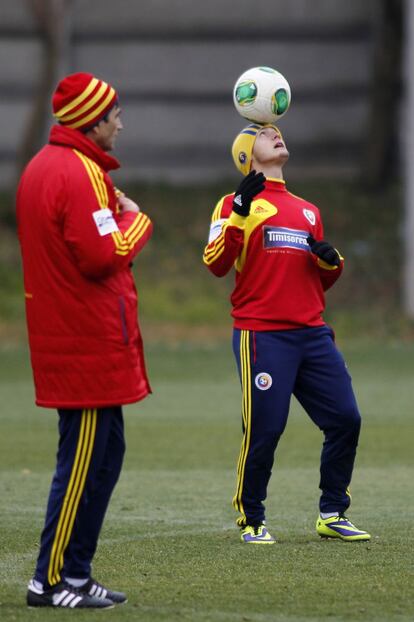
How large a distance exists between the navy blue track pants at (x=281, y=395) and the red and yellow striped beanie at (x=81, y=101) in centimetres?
180

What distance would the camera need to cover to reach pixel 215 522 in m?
7.69

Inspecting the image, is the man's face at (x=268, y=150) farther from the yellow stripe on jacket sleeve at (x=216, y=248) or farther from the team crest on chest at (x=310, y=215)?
Result: the yellow stripe on jacket sleeve at (x=216, y=248)

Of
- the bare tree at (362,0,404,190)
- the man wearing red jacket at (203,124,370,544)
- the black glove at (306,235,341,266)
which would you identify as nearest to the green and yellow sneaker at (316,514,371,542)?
the man wearing red jacket at (203,124,370,544)

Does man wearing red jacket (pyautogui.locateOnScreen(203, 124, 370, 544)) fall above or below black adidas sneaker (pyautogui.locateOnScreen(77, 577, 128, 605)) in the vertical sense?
above

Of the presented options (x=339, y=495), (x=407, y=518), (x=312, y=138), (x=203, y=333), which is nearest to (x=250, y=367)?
(x=339, y=495)

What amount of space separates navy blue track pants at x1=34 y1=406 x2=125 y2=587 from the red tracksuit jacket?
4.1 inches

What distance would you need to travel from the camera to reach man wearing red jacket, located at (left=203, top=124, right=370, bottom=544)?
6793 mm

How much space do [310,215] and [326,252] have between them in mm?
367

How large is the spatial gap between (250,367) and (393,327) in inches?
566

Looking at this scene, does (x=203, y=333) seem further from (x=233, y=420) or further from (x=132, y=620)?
(x=132, y=620)

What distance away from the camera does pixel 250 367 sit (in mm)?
6844

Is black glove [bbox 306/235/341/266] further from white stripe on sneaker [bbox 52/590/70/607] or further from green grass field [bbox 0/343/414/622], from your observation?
white stripe on sneaker [bbox 52/590/70/607]

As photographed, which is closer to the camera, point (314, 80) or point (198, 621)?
point (198, 621)

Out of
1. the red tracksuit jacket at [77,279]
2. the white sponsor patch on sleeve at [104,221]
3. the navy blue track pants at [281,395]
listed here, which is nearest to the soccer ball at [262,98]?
the navy blue track pants at [281,395]
